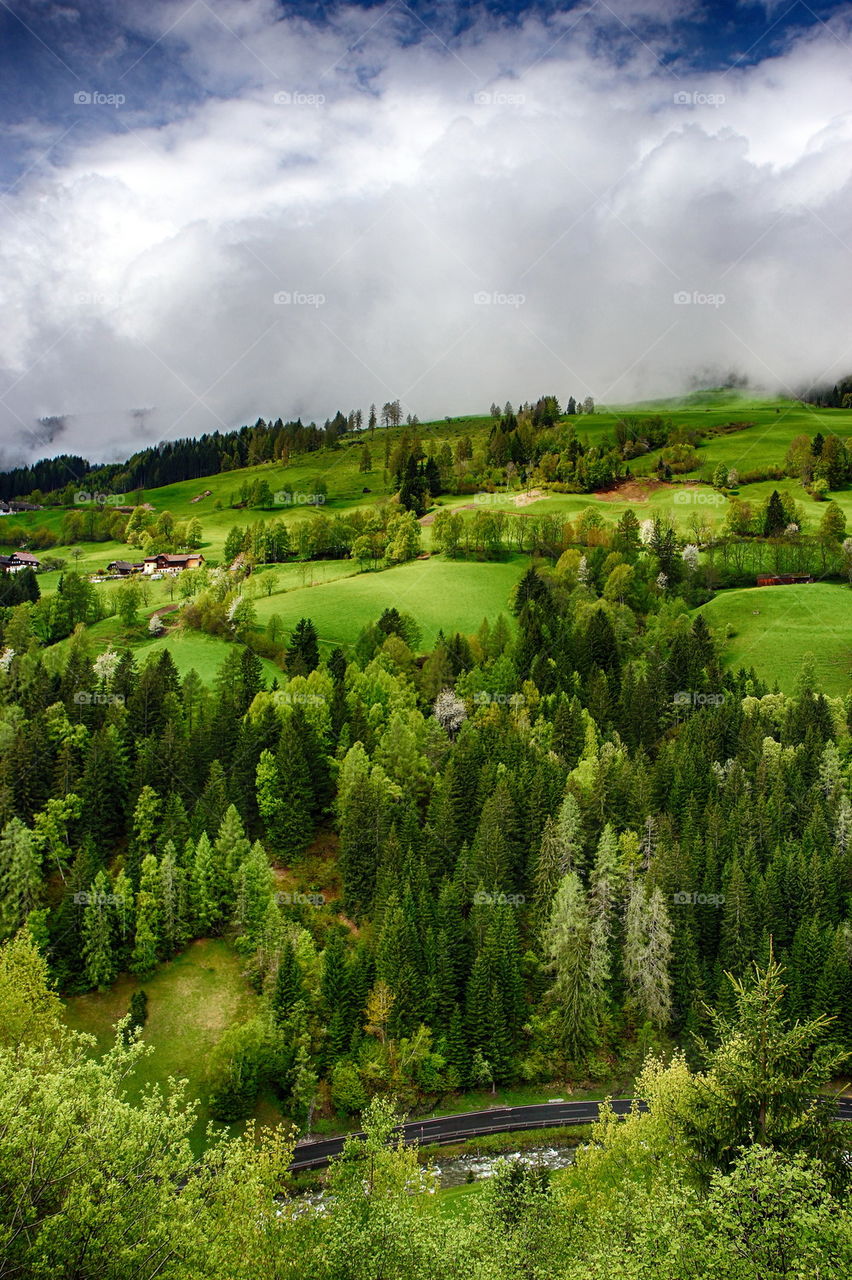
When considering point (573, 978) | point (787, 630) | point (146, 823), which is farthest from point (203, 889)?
point (787, 630)

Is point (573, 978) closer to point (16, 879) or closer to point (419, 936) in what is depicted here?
point (419, 936)

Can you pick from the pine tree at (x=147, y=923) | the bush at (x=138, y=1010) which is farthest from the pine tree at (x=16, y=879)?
the bush at (x=138, y=1010)

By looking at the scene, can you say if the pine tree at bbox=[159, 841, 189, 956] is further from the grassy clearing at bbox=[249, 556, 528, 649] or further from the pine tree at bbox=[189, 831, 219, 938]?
the grassy clearing at bbox=[249, 556, 528, 649]

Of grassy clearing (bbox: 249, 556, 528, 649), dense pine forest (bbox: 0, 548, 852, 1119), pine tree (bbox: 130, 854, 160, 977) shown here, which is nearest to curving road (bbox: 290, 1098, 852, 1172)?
dense pine forest (bbox: 0, 548, 852, 1119)

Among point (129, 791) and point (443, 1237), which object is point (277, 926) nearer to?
point (129, 791)

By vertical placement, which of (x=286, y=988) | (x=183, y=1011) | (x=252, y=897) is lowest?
(x=183, y=1011)
